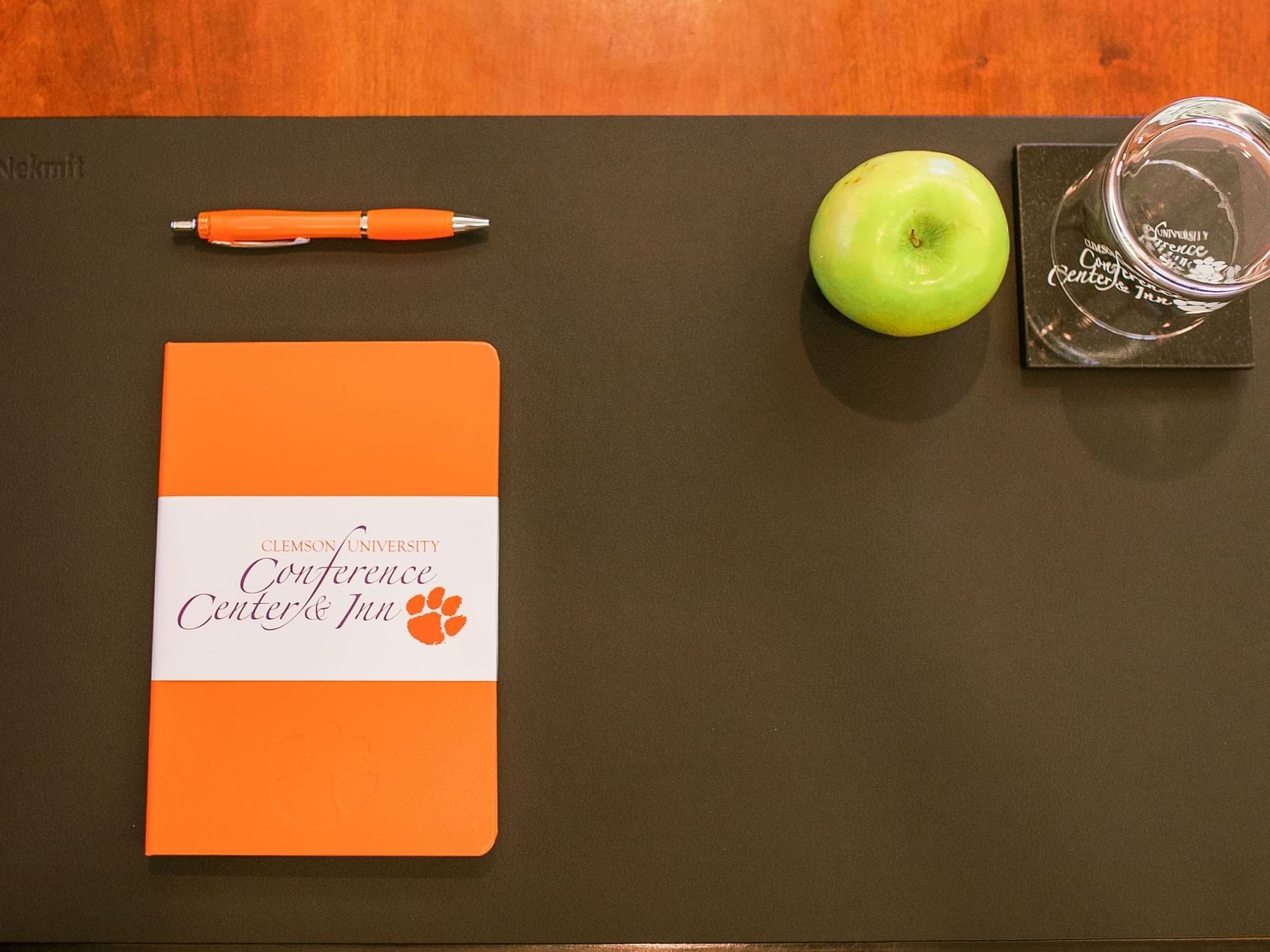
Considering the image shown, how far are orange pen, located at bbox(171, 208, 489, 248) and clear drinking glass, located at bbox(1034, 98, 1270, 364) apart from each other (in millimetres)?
398

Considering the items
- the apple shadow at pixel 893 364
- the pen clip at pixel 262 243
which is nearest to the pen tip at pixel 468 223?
the pen clip at pixel 262 243

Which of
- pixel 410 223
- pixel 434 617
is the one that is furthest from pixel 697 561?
pixel 410 223

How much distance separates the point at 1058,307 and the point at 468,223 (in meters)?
0.39

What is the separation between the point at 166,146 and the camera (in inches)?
21.9

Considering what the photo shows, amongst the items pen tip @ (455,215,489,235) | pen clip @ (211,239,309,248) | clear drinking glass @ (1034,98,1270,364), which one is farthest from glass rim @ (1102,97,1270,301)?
pen clip @ (211,239,309,248)

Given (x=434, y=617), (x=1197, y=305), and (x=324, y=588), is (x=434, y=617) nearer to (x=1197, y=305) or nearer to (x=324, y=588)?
(x=324, y=588)

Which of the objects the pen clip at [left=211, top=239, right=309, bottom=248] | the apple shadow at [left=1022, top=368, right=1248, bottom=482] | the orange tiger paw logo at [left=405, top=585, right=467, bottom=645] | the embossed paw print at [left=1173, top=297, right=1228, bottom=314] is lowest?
the orange tiger paw logo at [left=405, top=585, right=467, bottom=645]

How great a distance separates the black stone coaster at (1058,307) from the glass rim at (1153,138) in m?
0.04

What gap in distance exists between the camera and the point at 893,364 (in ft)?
1.80

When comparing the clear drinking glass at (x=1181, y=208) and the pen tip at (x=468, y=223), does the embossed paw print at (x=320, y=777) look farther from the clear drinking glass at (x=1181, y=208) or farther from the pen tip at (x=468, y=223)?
the clear drinking glass at (x=1181, y=208)

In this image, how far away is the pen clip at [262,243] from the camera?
0.54m

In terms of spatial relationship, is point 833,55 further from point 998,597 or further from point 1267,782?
point 1267,782

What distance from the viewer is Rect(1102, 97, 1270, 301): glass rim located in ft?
1.62

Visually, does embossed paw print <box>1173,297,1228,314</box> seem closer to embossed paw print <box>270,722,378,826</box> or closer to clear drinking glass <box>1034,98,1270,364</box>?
clear drinking glass <box>1034,98,1270,364</box>
